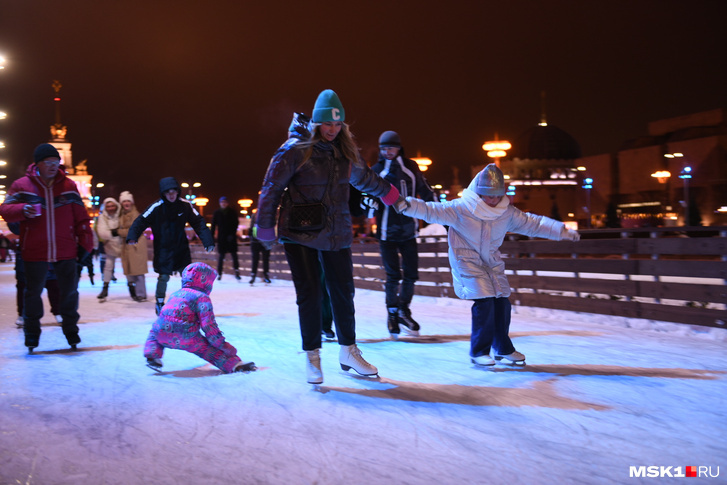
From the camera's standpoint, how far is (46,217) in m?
4.95

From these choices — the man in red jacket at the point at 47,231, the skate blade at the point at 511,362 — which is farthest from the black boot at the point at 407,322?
the man in red jacket at the point at 47,231

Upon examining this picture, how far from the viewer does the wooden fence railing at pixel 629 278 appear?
213 inches

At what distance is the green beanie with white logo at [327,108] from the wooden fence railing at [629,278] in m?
3.45

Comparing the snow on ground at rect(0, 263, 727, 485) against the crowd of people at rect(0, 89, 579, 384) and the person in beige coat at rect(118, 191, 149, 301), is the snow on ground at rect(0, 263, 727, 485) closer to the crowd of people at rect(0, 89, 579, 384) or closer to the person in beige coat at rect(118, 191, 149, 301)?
the crowd of people at rect(0, 89, 579, 384)

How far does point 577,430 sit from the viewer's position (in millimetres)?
2725

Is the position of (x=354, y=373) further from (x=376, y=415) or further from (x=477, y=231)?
(x=477, y=231)

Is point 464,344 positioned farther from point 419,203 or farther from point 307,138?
point 307,138

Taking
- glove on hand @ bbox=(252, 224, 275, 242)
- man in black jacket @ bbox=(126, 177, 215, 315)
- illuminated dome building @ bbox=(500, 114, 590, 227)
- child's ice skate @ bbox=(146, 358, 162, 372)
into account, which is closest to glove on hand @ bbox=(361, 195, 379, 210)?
glove on hand @ bbox=(252, 224, 275, 242)

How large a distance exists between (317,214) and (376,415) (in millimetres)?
1196

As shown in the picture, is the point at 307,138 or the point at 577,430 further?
the point at 307,138

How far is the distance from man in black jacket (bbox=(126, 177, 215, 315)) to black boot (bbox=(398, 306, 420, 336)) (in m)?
2.45

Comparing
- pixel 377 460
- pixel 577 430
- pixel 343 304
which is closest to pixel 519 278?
pixel 343 304

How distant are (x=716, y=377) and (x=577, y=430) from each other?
1.52 meters

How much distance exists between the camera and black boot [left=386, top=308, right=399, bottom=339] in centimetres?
557
